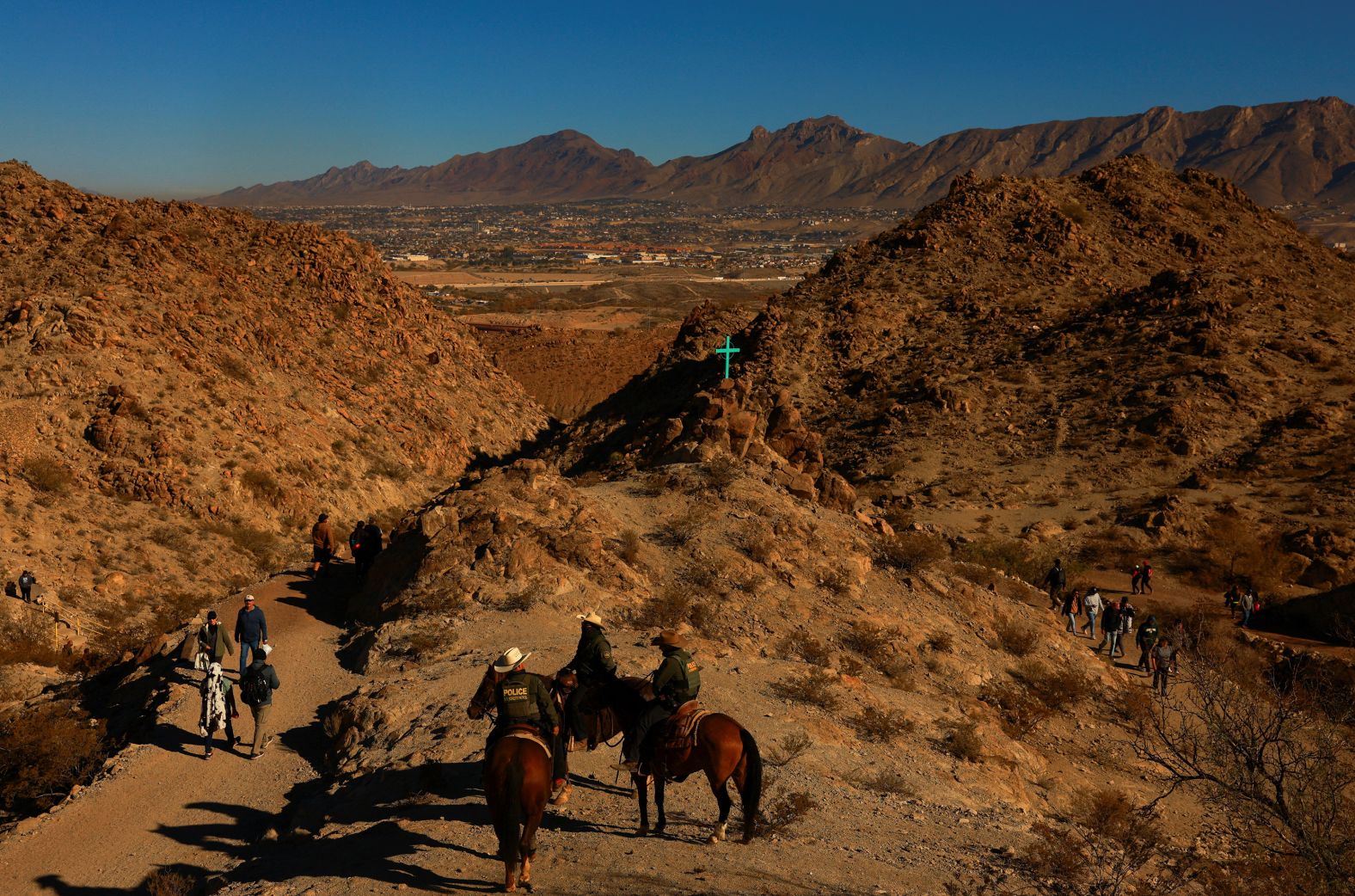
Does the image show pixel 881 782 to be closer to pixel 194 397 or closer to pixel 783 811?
pixel 783 811

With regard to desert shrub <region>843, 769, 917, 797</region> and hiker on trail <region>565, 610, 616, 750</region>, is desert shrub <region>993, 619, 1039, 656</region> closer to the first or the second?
desert shrub <region>843, 769, 917, 797</region>

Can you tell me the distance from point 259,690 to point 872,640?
941 centimetres

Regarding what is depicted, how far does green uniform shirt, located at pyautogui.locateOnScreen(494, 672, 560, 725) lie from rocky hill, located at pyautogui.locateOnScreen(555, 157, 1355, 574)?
523 inches

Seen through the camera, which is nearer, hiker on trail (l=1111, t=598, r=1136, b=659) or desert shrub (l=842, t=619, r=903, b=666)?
desert shrub (l=842, t=619, r=903, b=666)

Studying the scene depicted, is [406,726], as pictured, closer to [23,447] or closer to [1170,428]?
[23,447]

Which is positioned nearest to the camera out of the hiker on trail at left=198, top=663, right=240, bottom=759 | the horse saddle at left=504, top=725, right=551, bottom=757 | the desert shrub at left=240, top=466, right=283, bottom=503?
the horse saddle at left=504, top=725, right=551, bottom=757

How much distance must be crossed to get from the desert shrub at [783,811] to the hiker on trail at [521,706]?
202 cm

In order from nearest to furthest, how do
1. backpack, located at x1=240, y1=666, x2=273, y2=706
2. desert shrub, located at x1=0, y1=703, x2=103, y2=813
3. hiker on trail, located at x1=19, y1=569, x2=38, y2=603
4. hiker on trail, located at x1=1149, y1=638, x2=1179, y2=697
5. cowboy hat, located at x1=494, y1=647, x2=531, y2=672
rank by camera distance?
cowboy hat, located at x1=494, y1=647, x2=531, y2=672 → desert shrub, located at x1=0, y1=703, x2=103, y2=813 → backpack, located at x1=240, y1=666, x2=273, y2=706 → hiker on trail, located at x1=1149, y1=638, x2=1179, y2=697 → hiker on trail, located at x1=19, y1=569, x2=38, y2=603

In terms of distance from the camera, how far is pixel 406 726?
11164 millimetres

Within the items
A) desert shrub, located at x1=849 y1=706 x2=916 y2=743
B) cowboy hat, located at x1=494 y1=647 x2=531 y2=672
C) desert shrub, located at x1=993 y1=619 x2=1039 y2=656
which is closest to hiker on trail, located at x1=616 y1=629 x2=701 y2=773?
cowboy hat, located at x1=494 y1=647 x2=531 y2=672

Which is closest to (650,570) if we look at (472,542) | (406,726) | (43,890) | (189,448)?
(472,542)

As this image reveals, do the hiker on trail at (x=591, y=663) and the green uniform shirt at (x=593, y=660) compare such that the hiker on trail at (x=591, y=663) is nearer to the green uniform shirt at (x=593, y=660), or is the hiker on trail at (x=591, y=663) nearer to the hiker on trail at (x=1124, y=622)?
the green uniform shirt at (x=593, y=660)

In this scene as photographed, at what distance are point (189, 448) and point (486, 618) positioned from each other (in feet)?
46.8

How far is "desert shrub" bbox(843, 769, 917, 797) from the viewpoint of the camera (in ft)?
34.6
